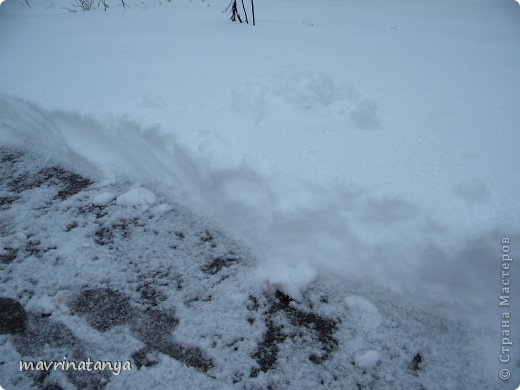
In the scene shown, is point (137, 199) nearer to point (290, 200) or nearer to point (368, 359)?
point (290, 200)

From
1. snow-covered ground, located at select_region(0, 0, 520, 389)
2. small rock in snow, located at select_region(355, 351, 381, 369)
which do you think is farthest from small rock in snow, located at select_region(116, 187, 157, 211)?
small rock in snow, located at select_region(355, 351, 381, 369)

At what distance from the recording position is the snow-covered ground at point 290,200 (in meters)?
1.12

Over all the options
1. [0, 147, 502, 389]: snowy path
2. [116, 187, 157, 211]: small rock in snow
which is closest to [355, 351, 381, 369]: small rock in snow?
[0, 147, 502, 389]: snowy path

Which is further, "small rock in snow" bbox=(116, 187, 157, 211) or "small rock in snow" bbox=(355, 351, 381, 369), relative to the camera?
"small rock in snow" bbox=(116, 187, 157, 211)

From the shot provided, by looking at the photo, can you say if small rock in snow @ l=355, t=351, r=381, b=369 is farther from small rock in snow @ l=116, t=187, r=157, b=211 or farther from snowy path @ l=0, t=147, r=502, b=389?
small rock in snow @ l=116, t=187, r=157, b=211

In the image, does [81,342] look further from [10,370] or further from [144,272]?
[144,272]

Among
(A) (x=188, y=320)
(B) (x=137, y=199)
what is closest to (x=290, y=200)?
(A) (x=188, y=320)

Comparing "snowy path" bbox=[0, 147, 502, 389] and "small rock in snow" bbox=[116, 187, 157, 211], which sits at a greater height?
"small rock in snow" bbox=[116, 187, 157, 211]

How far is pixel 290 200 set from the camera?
4.47 feet

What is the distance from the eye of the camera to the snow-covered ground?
112 centimetres

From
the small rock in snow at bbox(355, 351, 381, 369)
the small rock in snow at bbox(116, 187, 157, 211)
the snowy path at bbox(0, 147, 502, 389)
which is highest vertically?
the small rock in snow at bbox(116, 187, 157, 211)

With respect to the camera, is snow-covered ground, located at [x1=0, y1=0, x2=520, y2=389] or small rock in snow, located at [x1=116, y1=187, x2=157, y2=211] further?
small rock in snow, located at [x1=116, y1=187, x2=157, y2=211]

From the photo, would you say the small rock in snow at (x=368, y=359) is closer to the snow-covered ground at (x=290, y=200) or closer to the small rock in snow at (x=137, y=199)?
the snow-covered ground at (x=290, y=200)

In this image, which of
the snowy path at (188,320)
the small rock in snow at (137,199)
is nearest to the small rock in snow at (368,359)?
the snowy path at (188,320)
